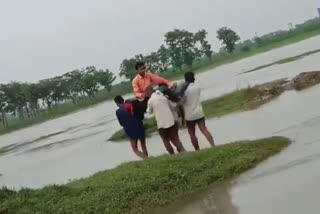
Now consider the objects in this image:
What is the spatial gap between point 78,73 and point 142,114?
94.8m

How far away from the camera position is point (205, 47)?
105 metres

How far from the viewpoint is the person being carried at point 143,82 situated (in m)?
10.6

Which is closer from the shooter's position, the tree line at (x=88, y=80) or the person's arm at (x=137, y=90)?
the person's arm at (x=137, y=90)

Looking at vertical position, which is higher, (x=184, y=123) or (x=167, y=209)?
(x=184, y=123)

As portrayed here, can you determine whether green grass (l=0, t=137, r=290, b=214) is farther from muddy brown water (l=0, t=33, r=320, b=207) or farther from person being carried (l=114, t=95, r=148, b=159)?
person being carried (l=114, t=95, r=148, b=159)

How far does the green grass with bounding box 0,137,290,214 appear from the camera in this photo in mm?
8062

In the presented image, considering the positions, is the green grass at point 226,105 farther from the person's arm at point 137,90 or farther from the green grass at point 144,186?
the green grass at point 144,186

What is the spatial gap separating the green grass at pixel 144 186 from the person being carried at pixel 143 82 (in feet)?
5.50

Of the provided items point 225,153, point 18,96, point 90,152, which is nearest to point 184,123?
point 225,153

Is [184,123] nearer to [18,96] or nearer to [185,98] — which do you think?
[185,98]

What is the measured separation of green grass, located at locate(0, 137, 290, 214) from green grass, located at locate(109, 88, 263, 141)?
10.5 m

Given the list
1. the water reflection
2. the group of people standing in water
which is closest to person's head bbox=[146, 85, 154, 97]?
the group of people standing in water

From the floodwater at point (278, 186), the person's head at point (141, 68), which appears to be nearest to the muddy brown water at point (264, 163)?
the floodwater at point (278, 186)

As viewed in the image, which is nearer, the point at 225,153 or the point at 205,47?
the point at 225,153
